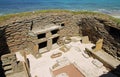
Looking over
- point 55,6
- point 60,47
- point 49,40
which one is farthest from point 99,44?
point 55,6

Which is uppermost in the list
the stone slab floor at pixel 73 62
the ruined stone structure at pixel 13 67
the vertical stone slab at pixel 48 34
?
the vertical stone slab at pixel 48 34

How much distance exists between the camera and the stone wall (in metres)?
15.9

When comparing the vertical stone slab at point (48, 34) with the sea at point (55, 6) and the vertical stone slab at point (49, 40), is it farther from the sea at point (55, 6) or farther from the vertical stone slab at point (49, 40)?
the sea at point (55, 6)

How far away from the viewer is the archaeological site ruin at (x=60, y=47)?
14.3m

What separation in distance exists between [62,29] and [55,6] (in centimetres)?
4123

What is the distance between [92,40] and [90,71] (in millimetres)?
5580

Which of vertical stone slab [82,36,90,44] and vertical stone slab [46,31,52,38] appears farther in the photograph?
vertical stone slab [82,36,90,44]

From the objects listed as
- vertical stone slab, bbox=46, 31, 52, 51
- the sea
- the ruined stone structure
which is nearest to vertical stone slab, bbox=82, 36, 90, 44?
vertical stone slab, bbox=46, 31, 52, 51

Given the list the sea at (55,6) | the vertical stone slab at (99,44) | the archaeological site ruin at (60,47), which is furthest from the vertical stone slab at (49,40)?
the sea at (55,6)

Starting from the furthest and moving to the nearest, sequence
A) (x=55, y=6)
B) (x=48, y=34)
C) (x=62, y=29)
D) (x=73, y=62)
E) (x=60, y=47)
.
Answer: (x=55, y=6), (x=62, y=29), (x=60, y=47), (x=48, y=34), (x=73, y=62)

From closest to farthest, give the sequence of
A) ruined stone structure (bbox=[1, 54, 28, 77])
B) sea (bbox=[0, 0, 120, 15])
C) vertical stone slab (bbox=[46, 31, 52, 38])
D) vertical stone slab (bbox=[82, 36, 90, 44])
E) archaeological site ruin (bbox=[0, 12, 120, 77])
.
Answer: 1. ruined stone structure (bbox=[1, 54, 28, 77])
2. archaeological site ruin (bbox=[0, 12, 120, 77])
3. vertical stone slab (bbox=[46, 31, 52, 38])
4. vertical stone slab (bbox=[82, 36, 90, 44])
5. sea (bbox=[0, 0, 120, 15])

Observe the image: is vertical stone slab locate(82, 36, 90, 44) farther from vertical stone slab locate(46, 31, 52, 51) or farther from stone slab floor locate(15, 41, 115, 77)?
vertical stone slab locate(46, 31, 52, 51)

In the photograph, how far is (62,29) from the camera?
19.1 metres

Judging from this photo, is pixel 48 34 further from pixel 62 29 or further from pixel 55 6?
pixel 55 6
